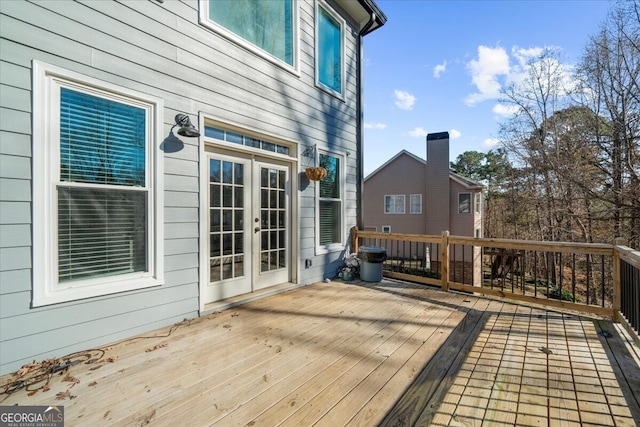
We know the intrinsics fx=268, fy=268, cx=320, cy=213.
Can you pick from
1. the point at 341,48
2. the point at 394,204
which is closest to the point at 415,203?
the point at 394,204

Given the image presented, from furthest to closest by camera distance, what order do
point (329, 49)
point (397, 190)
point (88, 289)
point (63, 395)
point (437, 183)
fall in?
point (397, 190) < point (437, 183) < point (329, 49) < point (88, 289) < point (63, 395)

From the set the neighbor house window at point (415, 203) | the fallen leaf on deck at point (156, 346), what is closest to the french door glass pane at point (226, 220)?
the fallen leaf on deck at point (156, 346)

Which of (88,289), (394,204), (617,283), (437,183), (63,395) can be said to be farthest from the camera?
(394,204)

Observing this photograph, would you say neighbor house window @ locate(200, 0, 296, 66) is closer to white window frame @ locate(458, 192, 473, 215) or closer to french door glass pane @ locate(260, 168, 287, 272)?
french door glass pane @ locate(260, 168, 287, 272)

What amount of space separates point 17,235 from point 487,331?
13.4 ft

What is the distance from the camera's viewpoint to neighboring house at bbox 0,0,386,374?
199 cm

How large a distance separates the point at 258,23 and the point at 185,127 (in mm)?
2031

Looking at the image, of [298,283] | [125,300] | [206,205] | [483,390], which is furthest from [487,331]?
[125,300]

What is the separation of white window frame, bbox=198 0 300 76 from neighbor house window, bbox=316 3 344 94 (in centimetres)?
49

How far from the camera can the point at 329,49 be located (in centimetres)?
485

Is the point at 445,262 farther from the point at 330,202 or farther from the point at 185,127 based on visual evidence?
the point at 185,127

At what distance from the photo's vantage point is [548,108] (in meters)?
10.7

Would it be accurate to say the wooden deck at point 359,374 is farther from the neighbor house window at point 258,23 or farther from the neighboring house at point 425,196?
the neighboring house at point 425,196

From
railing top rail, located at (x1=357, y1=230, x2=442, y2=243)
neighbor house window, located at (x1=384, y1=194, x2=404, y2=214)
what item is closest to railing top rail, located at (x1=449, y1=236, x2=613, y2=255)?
railing top rail, located at (x1=357, y1=230, x2=442, y2=243)
